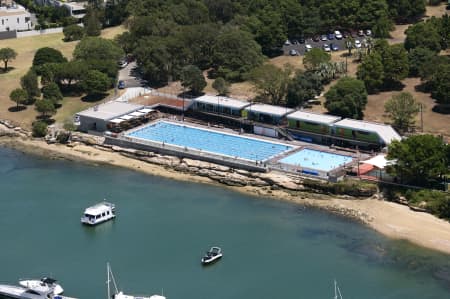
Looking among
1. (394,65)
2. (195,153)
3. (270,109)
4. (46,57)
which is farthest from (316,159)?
(46,57)

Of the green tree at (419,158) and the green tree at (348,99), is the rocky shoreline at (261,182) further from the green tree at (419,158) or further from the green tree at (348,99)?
the green tree at (348,99)

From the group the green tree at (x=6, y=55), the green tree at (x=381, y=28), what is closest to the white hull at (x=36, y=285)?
the green tree at (x=6, y=55)

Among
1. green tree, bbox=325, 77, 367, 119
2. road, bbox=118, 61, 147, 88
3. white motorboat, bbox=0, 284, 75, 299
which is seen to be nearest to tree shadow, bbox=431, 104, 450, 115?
green tree, bbox=325, 77, 367, 119

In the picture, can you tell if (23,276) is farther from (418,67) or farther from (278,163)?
(418,67)

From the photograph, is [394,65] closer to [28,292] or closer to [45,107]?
[45,107]

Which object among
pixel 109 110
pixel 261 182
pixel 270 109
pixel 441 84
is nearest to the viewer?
pixel 261 182

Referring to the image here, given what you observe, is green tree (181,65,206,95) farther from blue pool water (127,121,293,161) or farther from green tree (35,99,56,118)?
green tree (35,99,56,118)
